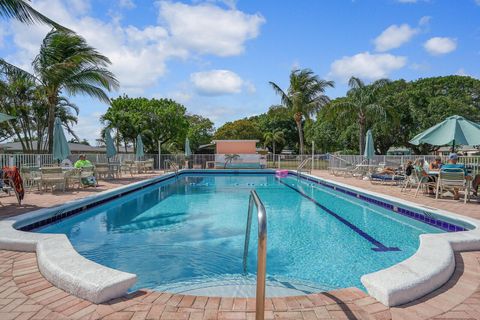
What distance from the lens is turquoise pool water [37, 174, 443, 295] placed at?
398 cm

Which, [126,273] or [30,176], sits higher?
[30,176]

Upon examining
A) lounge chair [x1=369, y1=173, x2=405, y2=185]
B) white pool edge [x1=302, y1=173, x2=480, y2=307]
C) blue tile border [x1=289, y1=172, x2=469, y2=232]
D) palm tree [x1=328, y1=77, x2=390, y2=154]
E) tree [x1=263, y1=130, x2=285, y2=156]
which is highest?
palm tree [x1=328, y1=77, x2=390, y2=154]

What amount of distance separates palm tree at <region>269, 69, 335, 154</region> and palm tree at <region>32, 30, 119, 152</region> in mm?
14953

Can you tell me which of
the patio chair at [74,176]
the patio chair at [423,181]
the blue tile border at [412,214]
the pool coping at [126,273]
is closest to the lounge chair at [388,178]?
the blue tile border at [412,214]

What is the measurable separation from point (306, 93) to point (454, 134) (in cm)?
1812

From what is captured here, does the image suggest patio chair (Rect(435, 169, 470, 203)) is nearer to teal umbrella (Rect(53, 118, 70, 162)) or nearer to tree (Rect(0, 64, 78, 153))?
teal umbrella (Rect(53, 118, 70, 162))

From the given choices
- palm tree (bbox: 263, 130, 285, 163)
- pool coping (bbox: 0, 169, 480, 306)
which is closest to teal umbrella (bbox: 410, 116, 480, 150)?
pool coping (bbox: 0, 169, 480, 306)

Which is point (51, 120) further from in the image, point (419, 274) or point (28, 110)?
point (419, 274)

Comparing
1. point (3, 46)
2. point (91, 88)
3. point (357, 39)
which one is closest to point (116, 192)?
point (3, 46)

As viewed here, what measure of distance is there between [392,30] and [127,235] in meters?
15.0

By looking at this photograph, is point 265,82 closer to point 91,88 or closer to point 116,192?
point 91,88

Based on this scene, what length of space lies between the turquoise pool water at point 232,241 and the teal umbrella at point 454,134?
2485 millimetres

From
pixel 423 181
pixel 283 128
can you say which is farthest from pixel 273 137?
pixel 423 181

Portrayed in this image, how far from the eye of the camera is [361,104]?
73.6ft
